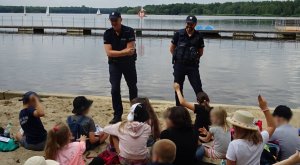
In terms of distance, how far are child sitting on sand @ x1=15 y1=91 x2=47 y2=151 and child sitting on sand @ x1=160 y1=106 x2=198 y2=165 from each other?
1.94 m

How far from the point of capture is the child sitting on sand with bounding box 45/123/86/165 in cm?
450

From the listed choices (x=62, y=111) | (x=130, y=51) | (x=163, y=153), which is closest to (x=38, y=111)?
(x=130, y=51)

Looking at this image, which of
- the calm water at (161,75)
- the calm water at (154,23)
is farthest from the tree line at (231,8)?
the calm water at (161,75)

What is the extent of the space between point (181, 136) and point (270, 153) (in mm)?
1250

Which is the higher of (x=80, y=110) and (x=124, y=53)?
(x=124, y=53)

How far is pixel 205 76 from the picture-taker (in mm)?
17797

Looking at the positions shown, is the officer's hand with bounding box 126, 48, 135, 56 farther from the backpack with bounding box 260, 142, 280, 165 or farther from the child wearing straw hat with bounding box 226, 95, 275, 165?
the child wearing straw hat with bounding box 226, 95, 275, 165

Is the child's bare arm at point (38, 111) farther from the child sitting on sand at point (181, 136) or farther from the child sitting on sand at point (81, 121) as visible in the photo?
the child sitting on sand at point (181, 136)

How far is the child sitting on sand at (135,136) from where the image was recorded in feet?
16.5

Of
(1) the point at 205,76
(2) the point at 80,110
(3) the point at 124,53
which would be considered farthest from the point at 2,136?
(1) the point at 205,76

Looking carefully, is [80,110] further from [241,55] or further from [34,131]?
[241,55]

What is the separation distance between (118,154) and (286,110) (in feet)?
7.19

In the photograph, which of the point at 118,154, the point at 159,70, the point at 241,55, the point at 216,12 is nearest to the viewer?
the point at 118,154

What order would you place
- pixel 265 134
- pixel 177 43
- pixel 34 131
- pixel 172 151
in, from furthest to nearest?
pixel 177 43 → pixel 34 131 → pixel 265 134 → pixel 172 151
